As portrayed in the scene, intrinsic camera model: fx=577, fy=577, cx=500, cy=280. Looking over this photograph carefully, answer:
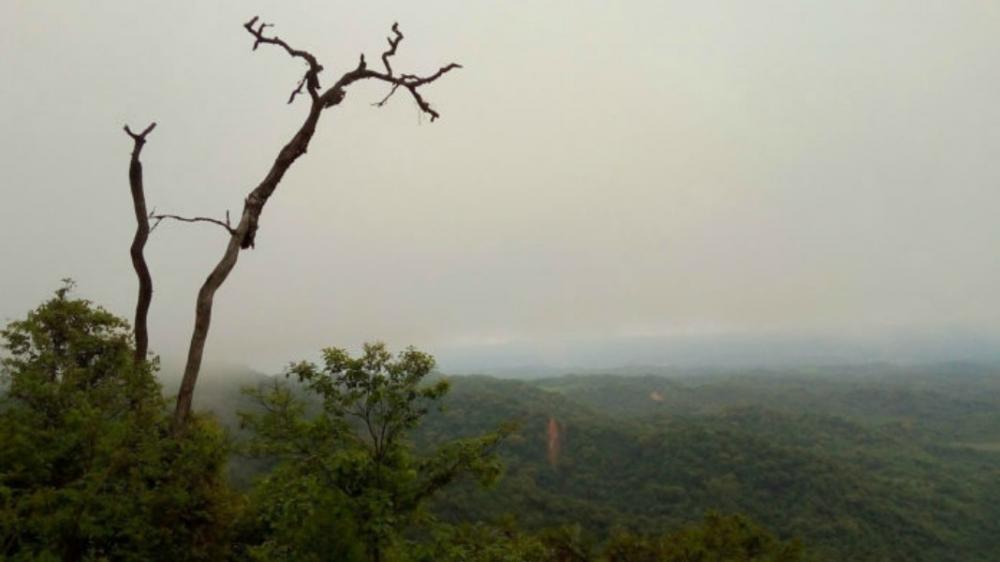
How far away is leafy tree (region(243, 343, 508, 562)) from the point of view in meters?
11.1

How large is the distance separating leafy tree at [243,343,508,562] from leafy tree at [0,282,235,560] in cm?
156

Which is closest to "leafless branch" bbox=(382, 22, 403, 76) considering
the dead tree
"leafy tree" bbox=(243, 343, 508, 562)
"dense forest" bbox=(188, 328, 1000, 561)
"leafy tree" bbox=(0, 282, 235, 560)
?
the dead tree

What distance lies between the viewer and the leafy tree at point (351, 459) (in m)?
11.1

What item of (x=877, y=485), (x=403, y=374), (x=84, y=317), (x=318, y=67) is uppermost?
(x=318, y=67)

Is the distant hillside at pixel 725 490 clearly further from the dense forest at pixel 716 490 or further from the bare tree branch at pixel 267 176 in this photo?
the bare tree branch at pixel 267 176

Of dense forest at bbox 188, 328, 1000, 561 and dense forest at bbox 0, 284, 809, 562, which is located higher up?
dense forest at bbox 0, 284, 809, 562

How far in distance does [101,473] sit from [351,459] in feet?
14.6

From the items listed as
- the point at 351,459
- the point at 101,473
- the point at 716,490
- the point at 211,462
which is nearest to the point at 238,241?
the point at 101,473

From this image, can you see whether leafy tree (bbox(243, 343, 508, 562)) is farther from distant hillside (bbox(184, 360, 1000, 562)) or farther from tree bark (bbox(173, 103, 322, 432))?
distant hillside (bbox(184, 360, 1000, 562))

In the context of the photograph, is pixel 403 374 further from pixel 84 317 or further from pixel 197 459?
pixel 84 317

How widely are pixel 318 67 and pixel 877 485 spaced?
184 metres

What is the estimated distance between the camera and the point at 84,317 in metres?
17.3

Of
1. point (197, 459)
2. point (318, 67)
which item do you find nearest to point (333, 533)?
point (197, 459)

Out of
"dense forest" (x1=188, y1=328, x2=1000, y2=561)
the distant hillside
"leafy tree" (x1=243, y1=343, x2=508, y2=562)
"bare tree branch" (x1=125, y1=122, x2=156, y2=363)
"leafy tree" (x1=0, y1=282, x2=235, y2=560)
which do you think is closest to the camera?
"bare tree branch" (x1=125, y1=122, x2=156, y2=363)
